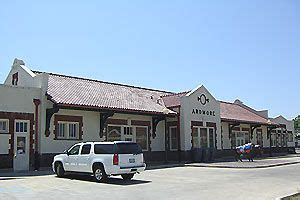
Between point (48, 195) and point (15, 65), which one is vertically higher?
point (15, 65)

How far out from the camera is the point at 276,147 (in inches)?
1890

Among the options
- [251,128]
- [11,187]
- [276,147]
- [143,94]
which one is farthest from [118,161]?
[276,147]

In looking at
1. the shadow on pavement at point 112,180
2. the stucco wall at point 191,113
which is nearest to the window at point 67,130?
the shadow on pavement at point 112,180

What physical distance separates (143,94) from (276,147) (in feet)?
72.8

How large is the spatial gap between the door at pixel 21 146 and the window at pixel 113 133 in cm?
613

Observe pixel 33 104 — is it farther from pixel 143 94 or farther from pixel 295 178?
pixel 295 178

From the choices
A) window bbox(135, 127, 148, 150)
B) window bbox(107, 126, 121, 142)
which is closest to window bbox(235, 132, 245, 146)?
window bbox(135, 127, 148, 150)

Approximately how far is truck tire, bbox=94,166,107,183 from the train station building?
699 cm

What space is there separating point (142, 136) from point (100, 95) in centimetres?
465

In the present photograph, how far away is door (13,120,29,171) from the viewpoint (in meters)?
22.8

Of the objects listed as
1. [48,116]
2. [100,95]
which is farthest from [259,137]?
[48,116]

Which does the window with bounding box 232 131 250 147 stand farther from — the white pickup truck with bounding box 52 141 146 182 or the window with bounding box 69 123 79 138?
the white pickup truck with bounding box 52 141 146 182

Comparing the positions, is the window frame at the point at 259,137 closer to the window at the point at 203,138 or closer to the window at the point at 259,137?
the window at the point at 259,137

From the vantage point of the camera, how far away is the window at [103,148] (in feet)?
56.4
